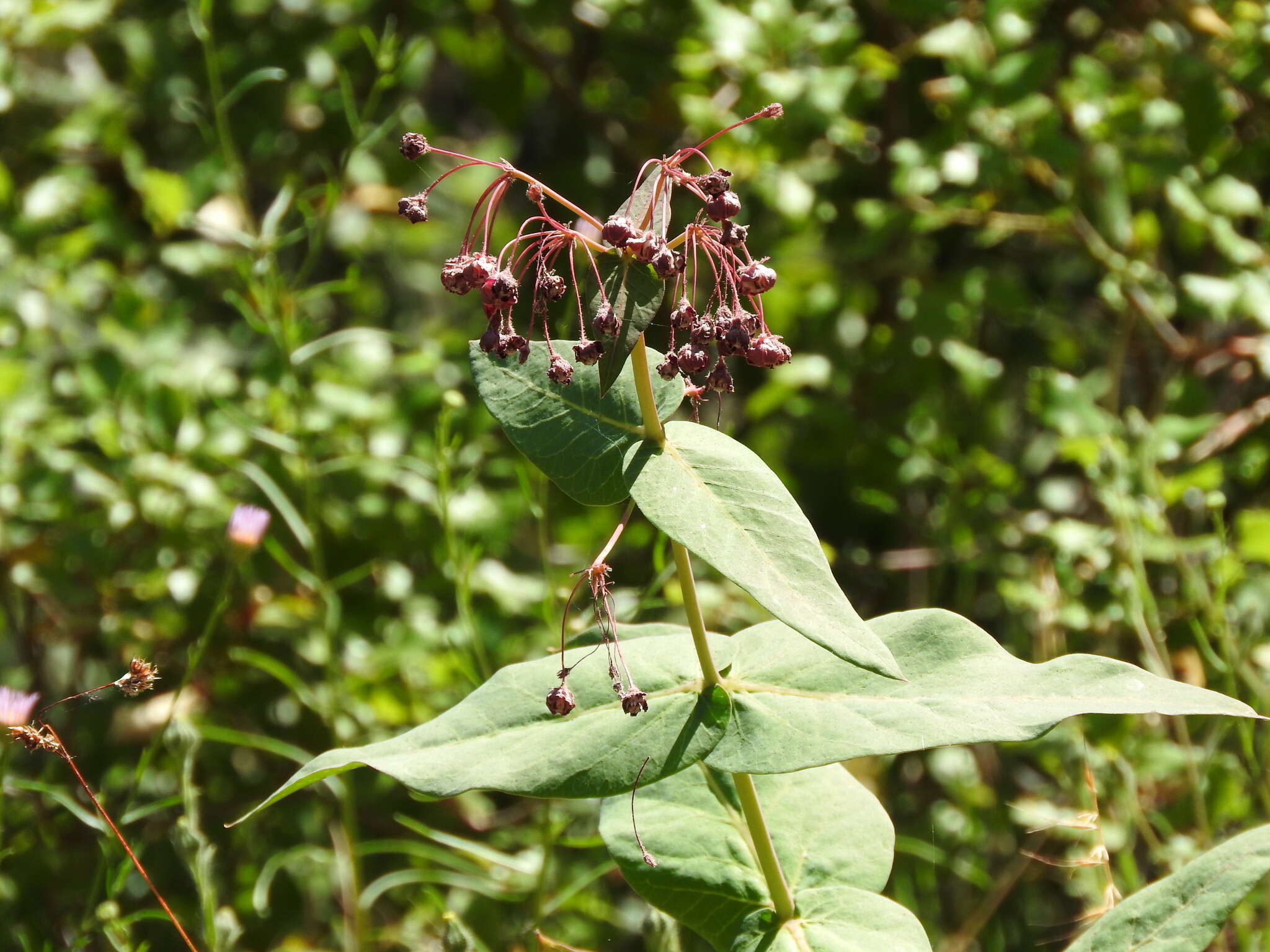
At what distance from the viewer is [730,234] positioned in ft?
2.42

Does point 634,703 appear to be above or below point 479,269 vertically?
below

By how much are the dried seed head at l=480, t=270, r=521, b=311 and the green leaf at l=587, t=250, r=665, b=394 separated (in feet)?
0.20

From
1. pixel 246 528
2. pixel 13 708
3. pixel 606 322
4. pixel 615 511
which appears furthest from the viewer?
pixel 615 511

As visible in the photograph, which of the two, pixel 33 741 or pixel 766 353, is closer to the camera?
pixel 766 353

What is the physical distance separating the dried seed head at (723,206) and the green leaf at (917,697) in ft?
1.06

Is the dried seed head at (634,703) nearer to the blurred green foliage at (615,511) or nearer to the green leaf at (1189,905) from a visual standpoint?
the green leaf at (1189,905)

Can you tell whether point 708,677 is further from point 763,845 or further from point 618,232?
point 618,232

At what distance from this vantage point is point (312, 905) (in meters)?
1.88

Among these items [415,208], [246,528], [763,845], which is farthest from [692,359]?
[246,528]

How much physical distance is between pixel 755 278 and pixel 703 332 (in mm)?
58

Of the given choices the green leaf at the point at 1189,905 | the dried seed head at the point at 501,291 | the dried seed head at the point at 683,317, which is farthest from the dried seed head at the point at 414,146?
the green leaf at the point at 1189,905

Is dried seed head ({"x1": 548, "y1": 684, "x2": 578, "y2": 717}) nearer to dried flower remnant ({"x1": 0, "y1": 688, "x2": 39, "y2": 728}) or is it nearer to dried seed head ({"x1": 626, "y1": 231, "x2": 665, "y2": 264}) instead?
dried seed head ({"x1": 626, "y1": 231, "x2": 665, "y2": 264})

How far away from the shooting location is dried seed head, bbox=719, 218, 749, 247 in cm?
74

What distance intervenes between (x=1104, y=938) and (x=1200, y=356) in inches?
50.5
